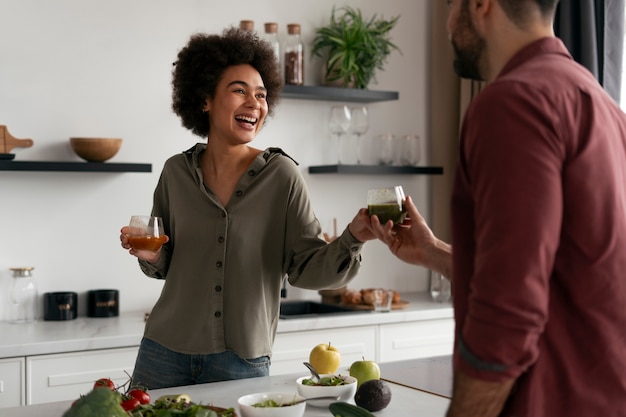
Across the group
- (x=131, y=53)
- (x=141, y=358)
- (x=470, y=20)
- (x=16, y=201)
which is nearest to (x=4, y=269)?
(x=16, y=201)

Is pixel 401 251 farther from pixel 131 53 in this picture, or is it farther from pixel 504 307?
pixel 131 53

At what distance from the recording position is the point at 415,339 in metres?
4.13

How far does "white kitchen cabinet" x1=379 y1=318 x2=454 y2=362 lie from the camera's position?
405 cm

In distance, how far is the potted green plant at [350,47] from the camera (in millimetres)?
4422

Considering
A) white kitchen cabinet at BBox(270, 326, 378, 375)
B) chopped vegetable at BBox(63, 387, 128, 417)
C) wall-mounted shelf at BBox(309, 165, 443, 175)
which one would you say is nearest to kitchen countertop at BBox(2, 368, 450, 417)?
chopped vegetable at BBox(63, 387, 128, 417)

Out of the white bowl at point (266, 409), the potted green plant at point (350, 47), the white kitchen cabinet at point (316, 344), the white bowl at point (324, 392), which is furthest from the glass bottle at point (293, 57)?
→ the white bowl at point (266, 409)

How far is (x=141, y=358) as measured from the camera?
2641mm

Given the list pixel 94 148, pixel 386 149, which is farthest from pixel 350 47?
pixel 94 148

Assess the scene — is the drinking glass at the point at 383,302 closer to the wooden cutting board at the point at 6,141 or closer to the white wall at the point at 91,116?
the white wall at the point at 91,116

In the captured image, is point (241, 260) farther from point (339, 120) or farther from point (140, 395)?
point (339, 120)

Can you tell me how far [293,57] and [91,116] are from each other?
104cm

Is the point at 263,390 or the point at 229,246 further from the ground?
the point at 229,246

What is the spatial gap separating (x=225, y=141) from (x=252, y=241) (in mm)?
376

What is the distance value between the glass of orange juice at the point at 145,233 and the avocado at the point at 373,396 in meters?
0.78
